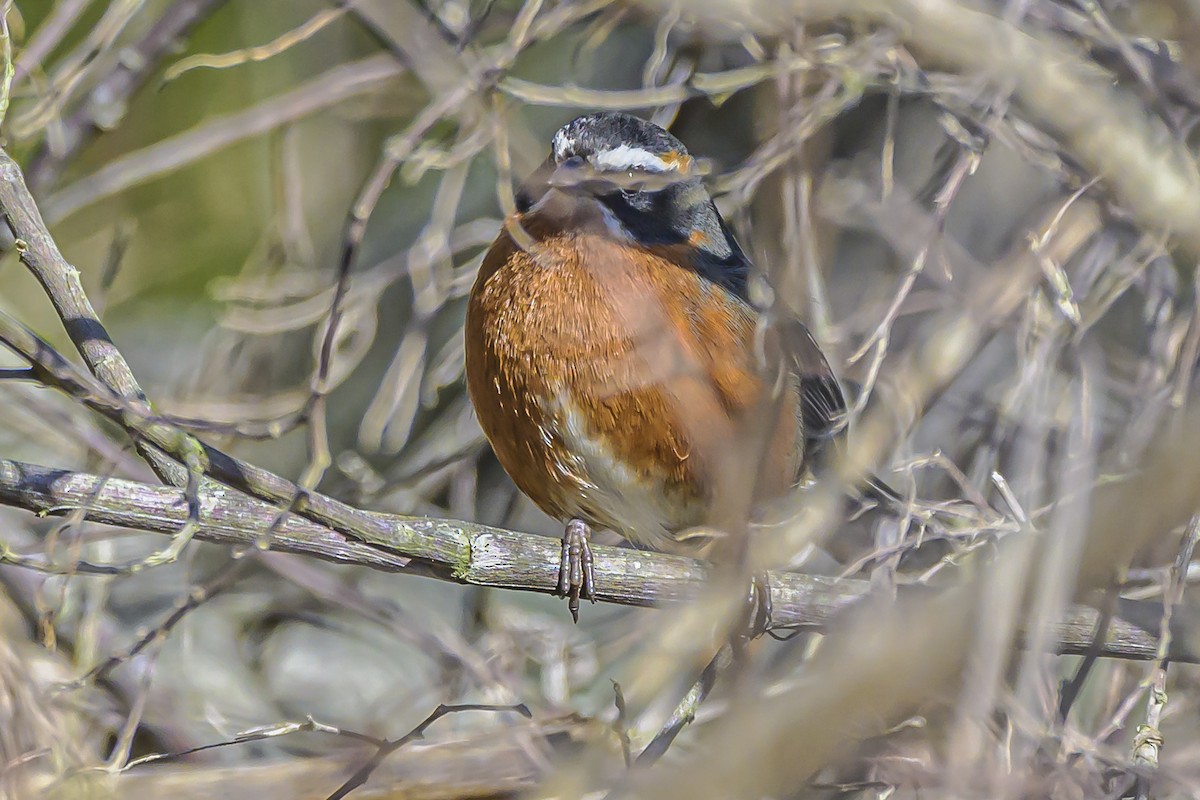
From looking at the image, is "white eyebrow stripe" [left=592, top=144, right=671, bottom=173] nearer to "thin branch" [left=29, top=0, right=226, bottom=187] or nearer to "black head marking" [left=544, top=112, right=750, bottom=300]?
"black head marking" [left=544, top=112, right=750, bottom=300]

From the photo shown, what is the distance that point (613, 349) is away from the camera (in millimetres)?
3324

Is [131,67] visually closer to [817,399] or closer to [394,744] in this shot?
[817,399]

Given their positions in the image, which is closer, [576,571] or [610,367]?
[576,571]

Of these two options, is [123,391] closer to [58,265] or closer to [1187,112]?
[58,265]

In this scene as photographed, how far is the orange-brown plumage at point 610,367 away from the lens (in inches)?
131

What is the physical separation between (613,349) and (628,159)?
54cm

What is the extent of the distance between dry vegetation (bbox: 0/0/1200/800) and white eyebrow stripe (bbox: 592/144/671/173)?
22 cm

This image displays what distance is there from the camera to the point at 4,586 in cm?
A: 387

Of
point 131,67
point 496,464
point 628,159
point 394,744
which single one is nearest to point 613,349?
point 628,159

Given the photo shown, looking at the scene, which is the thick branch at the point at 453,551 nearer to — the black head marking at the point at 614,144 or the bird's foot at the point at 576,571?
the bird's foot at the point at 576,571

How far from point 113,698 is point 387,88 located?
7.09 ft

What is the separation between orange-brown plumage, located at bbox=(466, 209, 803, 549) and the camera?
3330 mm

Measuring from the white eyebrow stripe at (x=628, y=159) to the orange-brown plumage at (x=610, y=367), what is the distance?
0.18m

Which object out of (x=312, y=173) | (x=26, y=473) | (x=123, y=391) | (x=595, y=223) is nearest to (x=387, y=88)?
(x=312, y=173)
